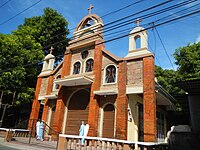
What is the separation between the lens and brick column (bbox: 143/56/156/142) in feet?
33.2

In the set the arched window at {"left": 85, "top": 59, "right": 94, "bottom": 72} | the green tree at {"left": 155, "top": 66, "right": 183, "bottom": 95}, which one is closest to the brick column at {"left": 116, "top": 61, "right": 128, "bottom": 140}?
the arched window at {"left": 85, "top": 59, "right": 94, "bottom": 72}

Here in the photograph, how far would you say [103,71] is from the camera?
1385 centimetres

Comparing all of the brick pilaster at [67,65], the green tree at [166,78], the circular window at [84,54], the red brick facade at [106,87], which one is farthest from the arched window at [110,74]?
the green tree at [166,78]

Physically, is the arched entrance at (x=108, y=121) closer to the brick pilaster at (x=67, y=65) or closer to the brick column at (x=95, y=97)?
the brick column at (x=95, y=97)

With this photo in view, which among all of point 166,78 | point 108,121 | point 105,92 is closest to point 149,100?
A: point 105,92

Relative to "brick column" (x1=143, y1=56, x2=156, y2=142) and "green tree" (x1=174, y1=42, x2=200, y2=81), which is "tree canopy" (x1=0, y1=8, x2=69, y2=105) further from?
"green tree" (x1=174, y1=42, x2=200, y2=81)

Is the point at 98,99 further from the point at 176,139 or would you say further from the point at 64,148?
the point at 176,139

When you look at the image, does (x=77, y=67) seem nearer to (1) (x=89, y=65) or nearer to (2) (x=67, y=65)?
(2) (x=67, y=65)

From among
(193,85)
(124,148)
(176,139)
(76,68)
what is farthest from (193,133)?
(76,68)

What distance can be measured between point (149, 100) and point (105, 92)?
120 inches

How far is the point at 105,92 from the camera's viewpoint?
1238cm

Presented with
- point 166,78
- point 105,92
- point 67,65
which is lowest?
point 105,92

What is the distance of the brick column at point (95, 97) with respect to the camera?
12.3m

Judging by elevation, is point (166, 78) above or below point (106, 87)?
above
